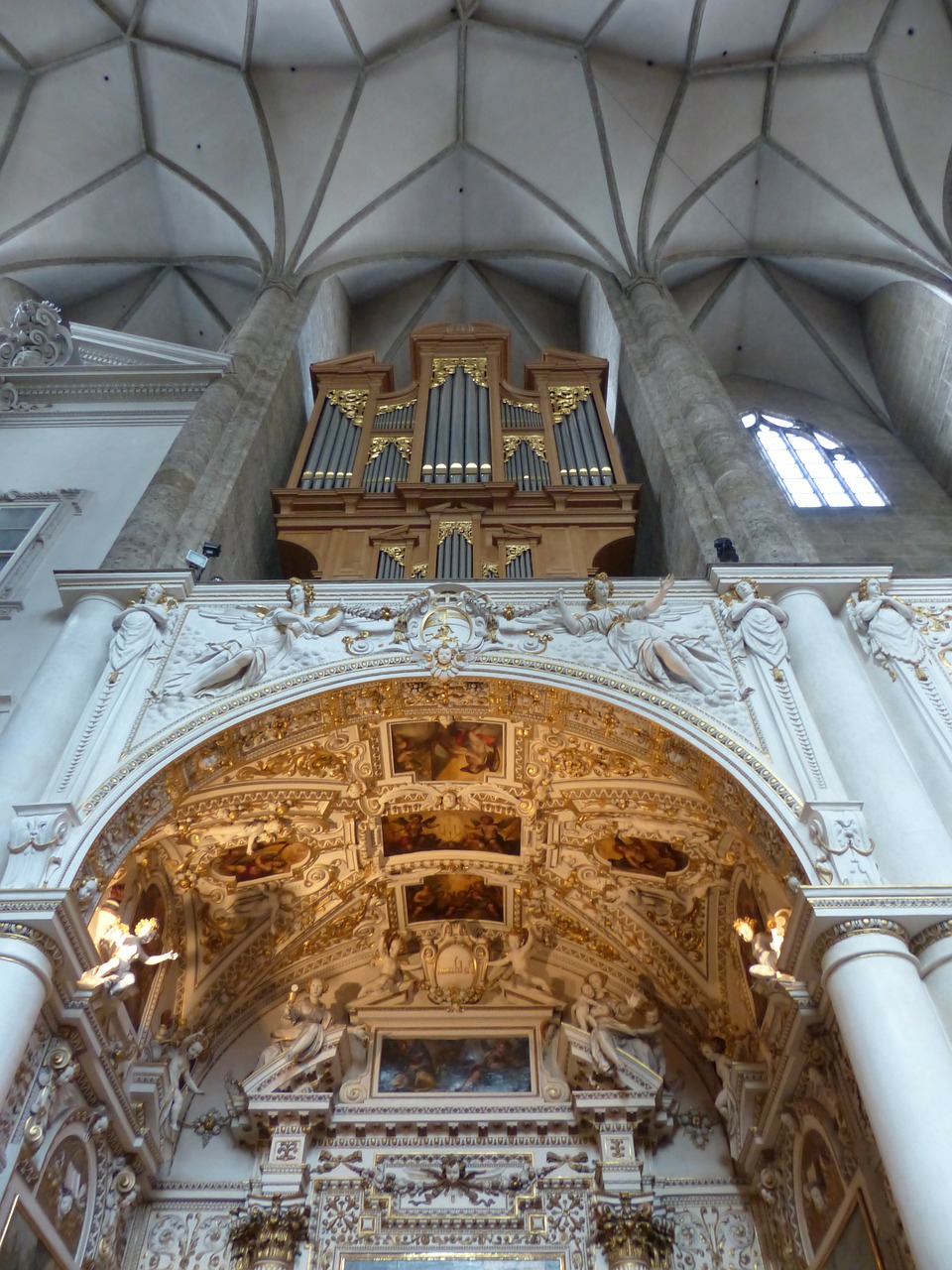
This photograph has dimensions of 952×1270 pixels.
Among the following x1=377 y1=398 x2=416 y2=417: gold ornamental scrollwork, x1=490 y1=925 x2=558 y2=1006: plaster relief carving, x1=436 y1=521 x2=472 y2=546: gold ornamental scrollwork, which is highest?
x1=377 y1=398 x2=416 y2=417: gold ornamental scrollwork

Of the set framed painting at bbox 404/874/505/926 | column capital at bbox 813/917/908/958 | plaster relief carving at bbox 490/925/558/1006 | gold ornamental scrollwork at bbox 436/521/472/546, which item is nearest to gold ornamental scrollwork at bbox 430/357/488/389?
gold ornamental scrollwork at bbox 436/521/472/546

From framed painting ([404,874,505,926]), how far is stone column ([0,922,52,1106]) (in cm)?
457

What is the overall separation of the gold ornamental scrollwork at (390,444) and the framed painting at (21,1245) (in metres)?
9.90

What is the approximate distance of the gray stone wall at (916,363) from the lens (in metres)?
16.1

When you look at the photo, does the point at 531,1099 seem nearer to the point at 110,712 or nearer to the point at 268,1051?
the point at 268,1051

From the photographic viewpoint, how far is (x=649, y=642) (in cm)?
827

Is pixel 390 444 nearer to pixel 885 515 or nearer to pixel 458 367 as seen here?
pixel 458 367

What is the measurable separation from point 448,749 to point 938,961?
4.28m

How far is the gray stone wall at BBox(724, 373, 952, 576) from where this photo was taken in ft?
48.1

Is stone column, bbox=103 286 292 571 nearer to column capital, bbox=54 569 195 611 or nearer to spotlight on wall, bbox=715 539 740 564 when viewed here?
column capital, bbox=54 569 195 611

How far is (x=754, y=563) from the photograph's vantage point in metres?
8.95

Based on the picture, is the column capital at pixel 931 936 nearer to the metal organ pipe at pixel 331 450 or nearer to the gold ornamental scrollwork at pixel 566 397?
the metal organ pipe at pixel 331 450

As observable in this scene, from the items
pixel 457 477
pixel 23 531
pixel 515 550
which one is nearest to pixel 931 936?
pixel 515 550

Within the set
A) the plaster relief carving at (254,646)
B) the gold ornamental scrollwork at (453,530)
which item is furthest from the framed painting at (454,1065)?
the gold ornamental scrollwork at (453,530)
